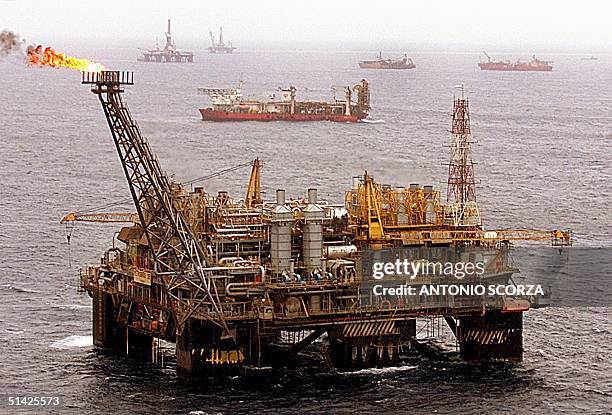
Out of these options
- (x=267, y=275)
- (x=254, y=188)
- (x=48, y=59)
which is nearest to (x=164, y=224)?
(x=267, y=275)

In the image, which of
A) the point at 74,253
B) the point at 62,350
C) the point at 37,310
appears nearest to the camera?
the point at 62,350

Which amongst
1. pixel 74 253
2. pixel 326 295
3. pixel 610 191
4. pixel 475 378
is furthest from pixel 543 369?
pixel 610 191

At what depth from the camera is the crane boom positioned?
8338 centimetres

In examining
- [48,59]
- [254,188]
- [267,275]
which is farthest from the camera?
[254,188]

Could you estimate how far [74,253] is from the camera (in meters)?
122

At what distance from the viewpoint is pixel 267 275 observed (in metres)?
85.7

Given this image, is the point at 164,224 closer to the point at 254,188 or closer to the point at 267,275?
the point at 267,275

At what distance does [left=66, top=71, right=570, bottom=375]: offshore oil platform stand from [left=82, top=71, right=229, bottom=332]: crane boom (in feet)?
0.28

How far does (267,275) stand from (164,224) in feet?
21.8

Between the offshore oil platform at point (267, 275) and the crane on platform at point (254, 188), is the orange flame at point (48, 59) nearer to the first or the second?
the offshore oil platform at point (267, 275)

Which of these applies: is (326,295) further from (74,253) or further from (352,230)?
(74,253)

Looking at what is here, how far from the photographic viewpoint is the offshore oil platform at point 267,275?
8394cm

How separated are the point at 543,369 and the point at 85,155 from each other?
121 m

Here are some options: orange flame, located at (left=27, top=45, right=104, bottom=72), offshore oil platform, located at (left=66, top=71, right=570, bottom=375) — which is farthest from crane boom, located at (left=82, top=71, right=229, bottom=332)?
orange flame, located at (left=27, top=45, right=104, bottom=72)
